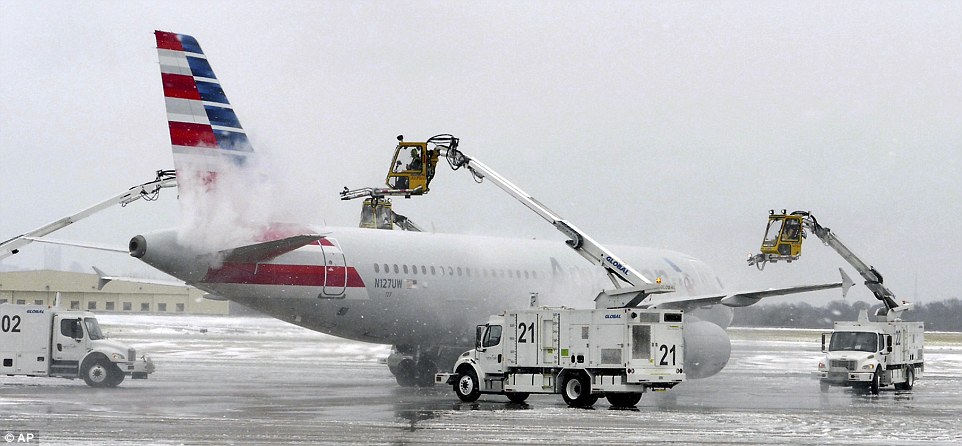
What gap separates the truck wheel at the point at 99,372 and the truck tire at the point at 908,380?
71.4 feet

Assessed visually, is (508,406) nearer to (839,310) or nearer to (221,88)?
(221,88)

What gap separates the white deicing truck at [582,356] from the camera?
24.9 metres

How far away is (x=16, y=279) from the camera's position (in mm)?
113625

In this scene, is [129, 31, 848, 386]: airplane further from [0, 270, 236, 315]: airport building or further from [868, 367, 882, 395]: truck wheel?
[0, 270, 236, 315]: airport building

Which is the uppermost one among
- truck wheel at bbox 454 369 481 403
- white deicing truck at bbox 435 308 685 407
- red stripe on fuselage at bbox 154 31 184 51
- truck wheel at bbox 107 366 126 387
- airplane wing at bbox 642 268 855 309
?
red stripe on fuselage at bbox 154 31 184 51

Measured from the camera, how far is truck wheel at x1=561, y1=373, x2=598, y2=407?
25.1 m

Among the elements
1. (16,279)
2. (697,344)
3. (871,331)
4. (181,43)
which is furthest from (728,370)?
(16,279)

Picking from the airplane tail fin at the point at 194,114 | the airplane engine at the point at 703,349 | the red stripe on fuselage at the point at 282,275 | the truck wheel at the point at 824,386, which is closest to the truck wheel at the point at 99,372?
the red stripe on fuselage at the point at 282,275

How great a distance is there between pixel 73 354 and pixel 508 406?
13434 millimetres

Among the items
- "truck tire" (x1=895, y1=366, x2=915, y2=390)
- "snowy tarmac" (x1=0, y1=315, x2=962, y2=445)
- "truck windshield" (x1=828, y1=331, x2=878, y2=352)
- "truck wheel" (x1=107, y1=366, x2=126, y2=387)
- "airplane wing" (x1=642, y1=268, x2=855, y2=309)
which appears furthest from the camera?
"truck tire" (x1=895, y1=366, x2=915, y2=390)

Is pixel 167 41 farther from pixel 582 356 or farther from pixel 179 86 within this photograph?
pixel 582 356

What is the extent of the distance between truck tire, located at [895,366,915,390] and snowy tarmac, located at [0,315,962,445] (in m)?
0.48

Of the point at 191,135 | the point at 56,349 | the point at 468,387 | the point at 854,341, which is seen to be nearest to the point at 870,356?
the point at 854,341

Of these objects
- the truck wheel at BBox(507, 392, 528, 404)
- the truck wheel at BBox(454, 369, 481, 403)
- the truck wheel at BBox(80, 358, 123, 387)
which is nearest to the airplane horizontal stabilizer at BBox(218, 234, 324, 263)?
the truck wheel at BBox(454, 369, 481, 403)
